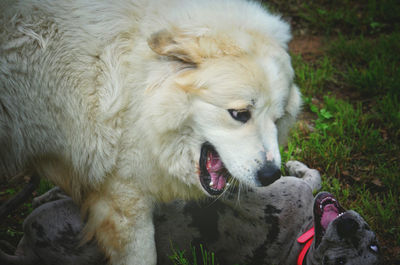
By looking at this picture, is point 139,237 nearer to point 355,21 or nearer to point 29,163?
point 29,163

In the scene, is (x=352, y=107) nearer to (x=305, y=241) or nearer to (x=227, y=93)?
(x=305, y=241)

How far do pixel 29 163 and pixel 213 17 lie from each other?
152 cm

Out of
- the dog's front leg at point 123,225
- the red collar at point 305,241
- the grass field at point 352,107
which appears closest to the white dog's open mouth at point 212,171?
the dog's front leg at point 123,225

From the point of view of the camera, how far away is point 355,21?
5.13 metres

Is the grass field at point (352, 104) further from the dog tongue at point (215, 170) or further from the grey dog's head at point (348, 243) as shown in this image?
the grey dog's head at point (348, 243)

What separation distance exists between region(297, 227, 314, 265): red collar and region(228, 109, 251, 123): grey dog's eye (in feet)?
3.06

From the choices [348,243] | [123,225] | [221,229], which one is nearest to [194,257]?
[221,229]

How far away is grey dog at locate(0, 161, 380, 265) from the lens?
234 cm

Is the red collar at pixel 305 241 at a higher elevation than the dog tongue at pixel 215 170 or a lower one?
lower

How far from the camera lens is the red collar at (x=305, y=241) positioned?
7.45ft

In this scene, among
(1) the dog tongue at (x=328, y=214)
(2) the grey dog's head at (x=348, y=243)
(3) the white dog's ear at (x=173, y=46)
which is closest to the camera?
(2) the grey dog's head at (x=348, y=243)

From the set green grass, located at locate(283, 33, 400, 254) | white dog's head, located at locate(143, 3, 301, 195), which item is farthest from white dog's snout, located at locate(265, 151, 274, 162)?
green grass, located at locate(283, 33, 400, 254)

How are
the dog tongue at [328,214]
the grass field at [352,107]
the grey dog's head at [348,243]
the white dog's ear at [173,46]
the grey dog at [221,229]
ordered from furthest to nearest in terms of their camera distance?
the grass field at [352,107]
the grey dog at [221,229]
the dog tongue at [328,214]
the white dog's ear at [173,46]
the grey dog's head at [348,243]

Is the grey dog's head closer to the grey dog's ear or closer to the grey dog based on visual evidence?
the grey dog's ear
